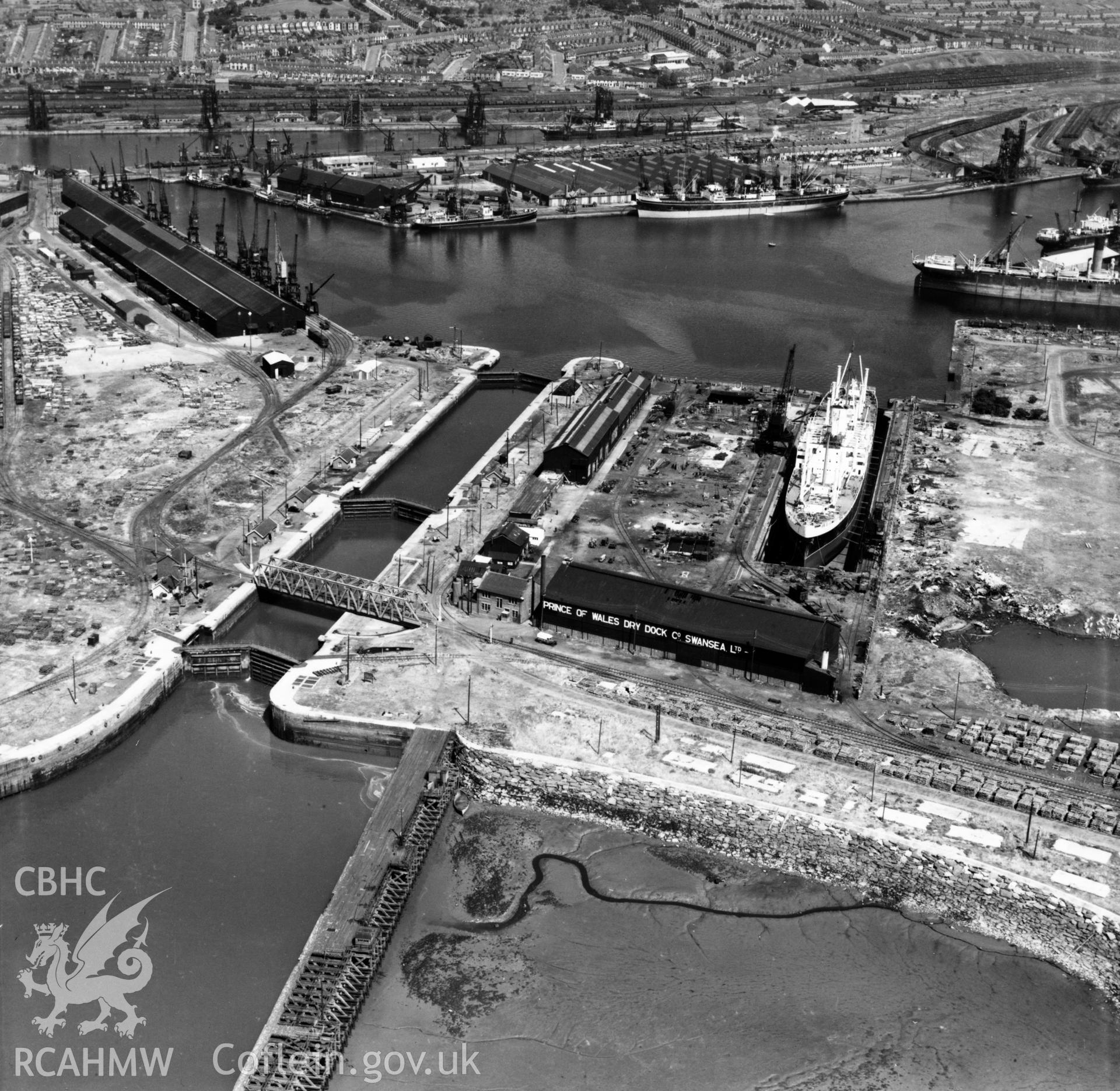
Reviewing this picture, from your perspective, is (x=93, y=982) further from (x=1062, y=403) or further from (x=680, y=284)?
(x=680, y=284)

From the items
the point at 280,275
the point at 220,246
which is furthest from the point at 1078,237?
the point at 220,246

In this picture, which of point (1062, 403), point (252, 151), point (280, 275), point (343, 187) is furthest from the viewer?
point (252, 151)

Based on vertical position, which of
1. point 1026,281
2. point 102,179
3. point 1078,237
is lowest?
point 102,179

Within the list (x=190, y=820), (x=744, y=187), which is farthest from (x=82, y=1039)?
(x=744, y=187)

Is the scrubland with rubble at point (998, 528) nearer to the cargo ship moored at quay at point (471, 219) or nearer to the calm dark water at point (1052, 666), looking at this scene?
the calm dark water at point (1052, 666)

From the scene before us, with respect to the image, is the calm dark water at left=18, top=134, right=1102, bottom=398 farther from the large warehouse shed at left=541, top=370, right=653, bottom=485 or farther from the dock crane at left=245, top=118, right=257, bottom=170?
the large warehouse shed at left=541, top=370, right=653, bottom=485

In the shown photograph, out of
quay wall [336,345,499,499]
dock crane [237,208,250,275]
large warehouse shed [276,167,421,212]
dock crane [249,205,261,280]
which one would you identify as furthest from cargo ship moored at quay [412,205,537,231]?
quay wall [336,345,499,499]

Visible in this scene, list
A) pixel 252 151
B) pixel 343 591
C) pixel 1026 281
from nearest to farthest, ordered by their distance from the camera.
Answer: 1. pixel 343 591
2. pixel 1026 281
3. pixel 252 151

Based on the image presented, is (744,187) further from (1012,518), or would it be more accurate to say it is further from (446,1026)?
(446,1026)
